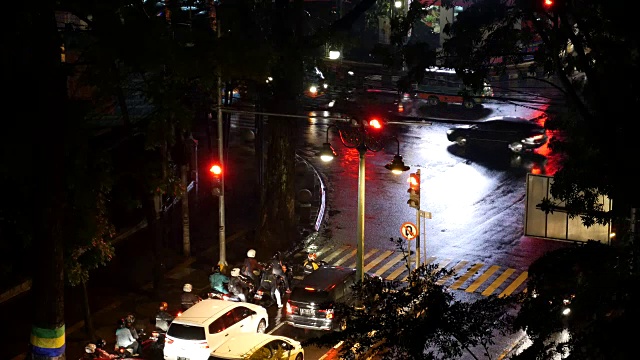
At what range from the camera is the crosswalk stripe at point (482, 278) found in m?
26.0

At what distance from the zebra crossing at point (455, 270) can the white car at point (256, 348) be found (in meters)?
7.15

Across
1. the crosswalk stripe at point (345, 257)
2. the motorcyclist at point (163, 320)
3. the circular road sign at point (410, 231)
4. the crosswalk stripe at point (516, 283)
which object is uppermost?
the circular road sign at point (410, 231)

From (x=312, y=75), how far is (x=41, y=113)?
3300 cm

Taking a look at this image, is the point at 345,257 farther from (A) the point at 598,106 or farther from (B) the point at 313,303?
(A) the point at 598,106

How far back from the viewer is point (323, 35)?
2731 cm

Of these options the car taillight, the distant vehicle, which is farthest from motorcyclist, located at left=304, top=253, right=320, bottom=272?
the distant vehicle

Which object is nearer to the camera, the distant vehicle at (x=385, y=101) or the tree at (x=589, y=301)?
the tree at (x=589, y=301)

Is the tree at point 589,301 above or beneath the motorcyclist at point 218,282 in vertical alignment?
above

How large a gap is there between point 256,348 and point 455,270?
1046 centimetres

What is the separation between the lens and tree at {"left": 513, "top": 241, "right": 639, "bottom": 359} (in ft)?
35.4

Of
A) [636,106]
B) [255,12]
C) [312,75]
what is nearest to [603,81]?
[636,106]

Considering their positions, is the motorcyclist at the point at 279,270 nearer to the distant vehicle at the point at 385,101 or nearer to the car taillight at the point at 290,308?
the car taillight at the point at 290,308

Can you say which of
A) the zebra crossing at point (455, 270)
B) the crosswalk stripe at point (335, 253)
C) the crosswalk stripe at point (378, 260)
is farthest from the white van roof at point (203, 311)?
the crosswalk stripe at point (335, 253)

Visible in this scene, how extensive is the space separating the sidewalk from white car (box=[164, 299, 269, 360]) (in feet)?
6.72
